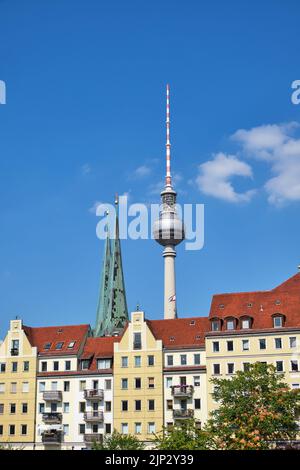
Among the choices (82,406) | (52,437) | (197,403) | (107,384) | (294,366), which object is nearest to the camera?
(294,366)

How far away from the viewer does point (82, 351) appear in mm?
107000

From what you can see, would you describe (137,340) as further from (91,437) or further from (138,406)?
(91,437)

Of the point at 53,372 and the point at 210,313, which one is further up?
the point at 210,313

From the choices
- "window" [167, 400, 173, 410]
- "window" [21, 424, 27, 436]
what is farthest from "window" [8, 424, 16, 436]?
"window" [167, 400, 173, 410]

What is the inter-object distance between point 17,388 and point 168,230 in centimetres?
7639

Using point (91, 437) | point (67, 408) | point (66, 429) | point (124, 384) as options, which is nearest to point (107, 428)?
point (91, 437)

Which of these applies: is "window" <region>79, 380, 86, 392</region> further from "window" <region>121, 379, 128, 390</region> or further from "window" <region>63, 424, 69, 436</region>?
"window" <region>121, 379, 128, 390</region>

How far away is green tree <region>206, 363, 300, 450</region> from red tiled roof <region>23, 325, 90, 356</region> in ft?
95.6

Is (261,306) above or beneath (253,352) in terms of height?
above

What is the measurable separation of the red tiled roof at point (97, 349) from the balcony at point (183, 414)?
12.2m

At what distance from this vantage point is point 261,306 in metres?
99.8
